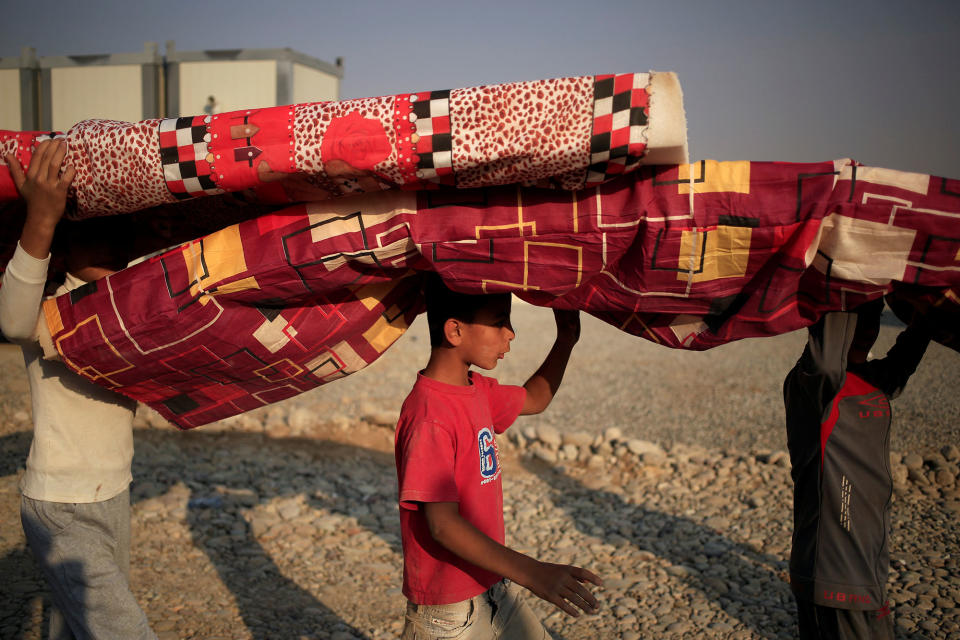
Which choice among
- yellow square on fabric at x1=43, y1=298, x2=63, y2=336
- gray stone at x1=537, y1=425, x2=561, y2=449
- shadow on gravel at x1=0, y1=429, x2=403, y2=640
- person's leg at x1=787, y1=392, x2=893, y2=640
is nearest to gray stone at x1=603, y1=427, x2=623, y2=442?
gray stone at x1=537, y1=425, x2=561, y2=449

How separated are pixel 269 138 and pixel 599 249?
2.82 feet

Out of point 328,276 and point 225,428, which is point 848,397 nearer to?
point 328,276

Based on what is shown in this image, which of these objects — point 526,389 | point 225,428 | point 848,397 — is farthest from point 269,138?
point 225,428

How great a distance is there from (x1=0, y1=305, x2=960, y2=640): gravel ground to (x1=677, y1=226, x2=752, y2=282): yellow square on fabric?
7.76 ft

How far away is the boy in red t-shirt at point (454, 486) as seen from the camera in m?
1.90

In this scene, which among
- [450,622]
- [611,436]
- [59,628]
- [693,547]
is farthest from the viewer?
[611,436]

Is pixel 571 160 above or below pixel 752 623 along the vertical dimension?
above

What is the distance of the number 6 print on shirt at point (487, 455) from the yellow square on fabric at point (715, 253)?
2.52ft

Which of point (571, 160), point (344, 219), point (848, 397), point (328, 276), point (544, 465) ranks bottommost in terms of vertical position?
point (544, 465)

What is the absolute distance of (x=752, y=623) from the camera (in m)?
3.54

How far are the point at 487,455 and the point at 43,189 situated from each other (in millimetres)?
1416

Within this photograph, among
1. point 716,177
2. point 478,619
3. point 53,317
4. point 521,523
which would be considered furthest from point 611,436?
→ point 53,317

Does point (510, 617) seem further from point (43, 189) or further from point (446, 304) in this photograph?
point (43, 189)

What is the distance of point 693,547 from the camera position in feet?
14.4
